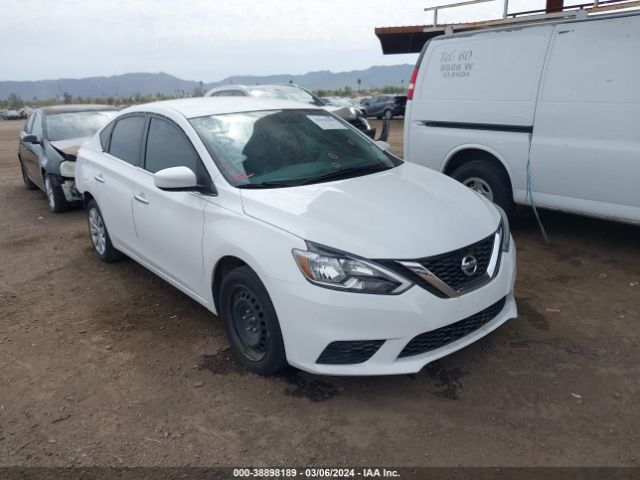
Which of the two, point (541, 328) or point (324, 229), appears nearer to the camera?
point (324, 229)

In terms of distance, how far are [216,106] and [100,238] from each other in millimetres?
2134

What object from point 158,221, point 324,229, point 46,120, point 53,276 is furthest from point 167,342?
point 46,120

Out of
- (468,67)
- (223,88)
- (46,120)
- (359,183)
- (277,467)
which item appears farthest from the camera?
(223,88)

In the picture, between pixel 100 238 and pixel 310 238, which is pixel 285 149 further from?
pixel 100 238

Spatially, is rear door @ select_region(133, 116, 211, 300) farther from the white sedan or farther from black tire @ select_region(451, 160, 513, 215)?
black tire @ select_region(451, 160, 513, 215)

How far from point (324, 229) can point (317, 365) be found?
0.74 metres

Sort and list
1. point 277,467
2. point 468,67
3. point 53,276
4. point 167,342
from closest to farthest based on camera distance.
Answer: point 277,467 < point 167,342 < point 53,276 < point 468,67

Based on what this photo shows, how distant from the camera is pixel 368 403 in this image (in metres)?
3.06

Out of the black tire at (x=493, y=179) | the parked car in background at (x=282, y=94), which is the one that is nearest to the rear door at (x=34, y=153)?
the parked car in background at (x=282, y=94)

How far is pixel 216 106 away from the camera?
14.0ft

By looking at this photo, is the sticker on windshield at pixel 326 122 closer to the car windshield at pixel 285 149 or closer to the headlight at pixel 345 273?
the car windshield at pixel 285 149

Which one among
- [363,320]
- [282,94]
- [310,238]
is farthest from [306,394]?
[282,94]

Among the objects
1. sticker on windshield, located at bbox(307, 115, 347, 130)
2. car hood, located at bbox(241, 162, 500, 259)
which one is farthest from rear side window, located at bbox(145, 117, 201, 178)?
sticker on windshield, located at bbox(307, 115, 347, 130)

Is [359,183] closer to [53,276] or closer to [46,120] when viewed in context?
[53,276]
